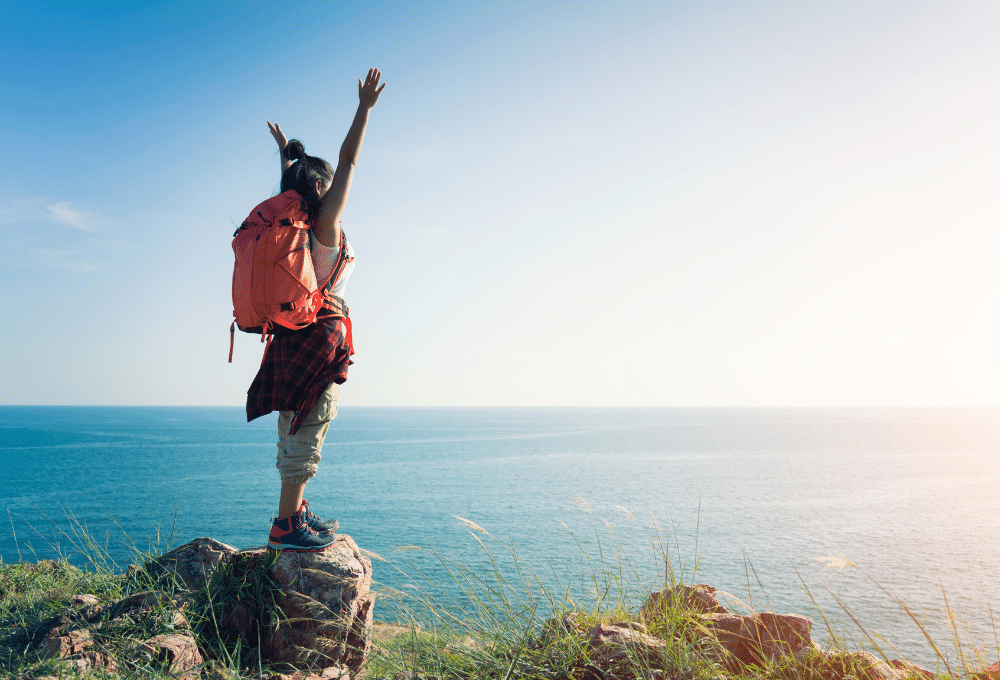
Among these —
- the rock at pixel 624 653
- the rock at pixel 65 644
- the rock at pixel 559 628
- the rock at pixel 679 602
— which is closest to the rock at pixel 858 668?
the rock at pixel 679 602

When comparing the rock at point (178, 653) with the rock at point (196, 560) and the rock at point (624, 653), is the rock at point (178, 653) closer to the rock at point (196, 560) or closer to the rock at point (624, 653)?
the rock at point (196, 560)

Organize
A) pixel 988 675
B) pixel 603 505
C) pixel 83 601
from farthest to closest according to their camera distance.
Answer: pixel 603 505 → pixel 83 601 → pixel 988 675

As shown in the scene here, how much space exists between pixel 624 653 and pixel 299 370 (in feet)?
8.38

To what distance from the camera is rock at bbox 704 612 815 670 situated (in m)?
3.19

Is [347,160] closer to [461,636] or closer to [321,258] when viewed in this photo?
[321,258]

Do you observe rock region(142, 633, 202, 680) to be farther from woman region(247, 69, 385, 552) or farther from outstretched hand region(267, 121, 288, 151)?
outstretched hand region(267, 121, 288, 151)

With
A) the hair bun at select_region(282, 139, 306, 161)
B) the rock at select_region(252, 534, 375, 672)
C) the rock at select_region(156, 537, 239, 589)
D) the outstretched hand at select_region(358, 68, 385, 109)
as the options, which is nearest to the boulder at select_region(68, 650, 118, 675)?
the rock at select_region(252, 534, 375, 672)

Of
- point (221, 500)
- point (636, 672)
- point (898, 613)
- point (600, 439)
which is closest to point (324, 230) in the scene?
point (636, 672)

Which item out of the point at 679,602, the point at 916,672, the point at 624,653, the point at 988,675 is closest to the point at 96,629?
the point at 624,653

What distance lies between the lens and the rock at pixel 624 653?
2621mm

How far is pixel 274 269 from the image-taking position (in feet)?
11.5

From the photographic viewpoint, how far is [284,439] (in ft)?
12.7

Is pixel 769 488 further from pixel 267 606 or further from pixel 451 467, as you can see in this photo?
pixel 267 606

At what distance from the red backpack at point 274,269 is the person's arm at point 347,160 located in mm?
128
